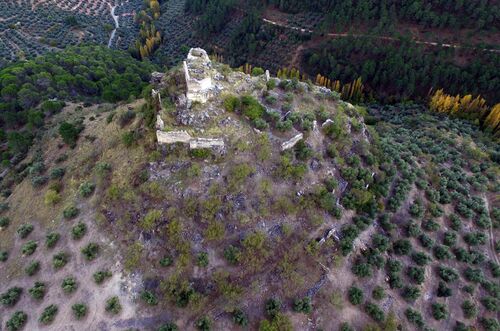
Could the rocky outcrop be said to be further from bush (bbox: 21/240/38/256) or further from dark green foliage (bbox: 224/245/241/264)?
bush (bbox: 21/240/38/256)

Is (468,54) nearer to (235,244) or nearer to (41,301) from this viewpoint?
(235,244)

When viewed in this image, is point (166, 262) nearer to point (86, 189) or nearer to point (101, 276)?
point (101, 276)

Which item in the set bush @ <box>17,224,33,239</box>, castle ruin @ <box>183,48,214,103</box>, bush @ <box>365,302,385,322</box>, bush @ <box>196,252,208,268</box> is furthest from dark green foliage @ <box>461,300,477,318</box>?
bush @ <box>17,224,33,239</box>

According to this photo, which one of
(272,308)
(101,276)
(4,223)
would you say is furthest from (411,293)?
(4,223)

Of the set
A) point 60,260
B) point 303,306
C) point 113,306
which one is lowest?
point 113,306

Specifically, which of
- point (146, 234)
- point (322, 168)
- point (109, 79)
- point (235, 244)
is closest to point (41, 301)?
point (146, 234)

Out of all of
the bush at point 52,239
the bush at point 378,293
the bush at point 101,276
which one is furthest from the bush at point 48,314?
the bush at point 378,293

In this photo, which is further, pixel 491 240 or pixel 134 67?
pixel 134 67
